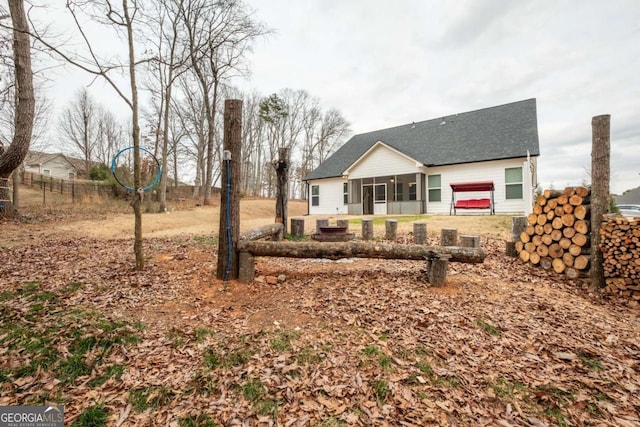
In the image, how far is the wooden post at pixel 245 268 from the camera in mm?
4039

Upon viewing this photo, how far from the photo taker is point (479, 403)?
2.09 meters

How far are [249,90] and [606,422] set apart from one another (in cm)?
3581

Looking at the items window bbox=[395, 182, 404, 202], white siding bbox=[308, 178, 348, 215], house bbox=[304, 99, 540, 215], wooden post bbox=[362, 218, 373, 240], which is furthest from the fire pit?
white siding bbox=[308, 178, 348, 215]

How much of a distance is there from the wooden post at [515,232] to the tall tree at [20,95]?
526 inches

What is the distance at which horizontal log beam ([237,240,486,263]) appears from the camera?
159 inches

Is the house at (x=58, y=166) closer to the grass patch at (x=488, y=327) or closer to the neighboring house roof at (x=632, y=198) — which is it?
the grass patch at (x=488, y=327)

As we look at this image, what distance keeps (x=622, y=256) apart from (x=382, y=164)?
41.9 feet

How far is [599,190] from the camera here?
4559 mm

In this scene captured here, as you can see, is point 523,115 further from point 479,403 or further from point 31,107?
point 31,107

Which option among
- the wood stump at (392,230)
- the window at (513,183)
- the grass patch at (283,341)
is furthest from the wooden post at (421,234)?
the window at (513,183)

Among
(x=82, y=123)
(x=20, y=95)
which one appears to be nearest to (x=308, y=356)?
(x=20, y=95)

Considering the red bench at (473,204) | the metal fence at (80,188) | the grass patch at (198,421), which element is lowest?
the grass patch at (198,421)

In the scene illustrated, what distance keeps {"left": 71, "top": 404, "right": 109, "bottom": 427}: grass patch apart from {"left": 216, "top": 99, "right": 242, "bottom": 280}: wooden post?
6.97ft

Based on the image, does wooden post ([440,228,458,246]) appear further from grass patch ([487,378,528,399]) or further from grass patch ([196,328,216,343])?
grass patch ([196,328,216,343])
